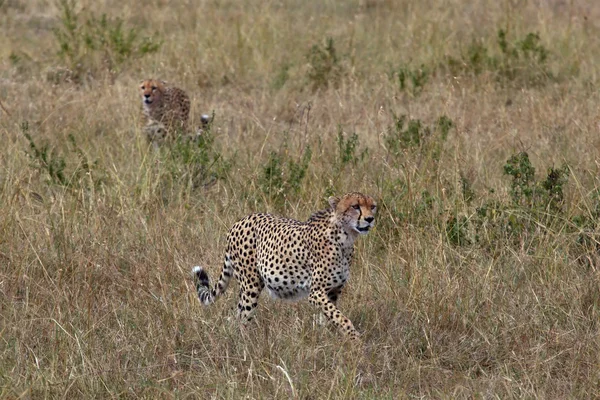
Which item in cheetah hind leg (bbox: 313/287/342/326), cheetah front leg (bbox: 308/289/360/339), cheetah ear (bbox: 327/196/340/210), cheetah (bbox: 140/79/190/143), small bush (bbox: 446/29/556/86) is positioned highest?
cheetah ear (bbox: 327/196/340/210)

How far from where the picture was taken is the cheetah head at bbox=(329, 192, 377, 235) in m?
4.24

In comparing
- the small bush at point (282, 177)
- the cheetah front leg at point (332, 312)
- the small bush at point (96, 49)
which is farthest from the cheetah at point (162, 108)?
the cheetah front leg at point (332, 312)

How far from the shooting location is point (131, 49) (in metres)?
8.41

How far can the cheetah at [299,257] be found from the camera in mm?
4285

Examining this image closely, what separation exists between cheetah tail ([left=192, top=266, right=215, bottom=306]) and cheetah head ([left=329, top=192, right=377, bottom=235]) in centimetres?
61

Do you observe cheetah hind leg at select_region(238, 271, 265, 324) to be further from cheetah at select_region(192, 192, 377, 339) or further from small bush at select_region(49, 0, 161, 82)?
small bush at select_region(49, 0, 161, 82)

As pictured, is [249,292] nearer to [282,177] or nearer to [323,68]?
[282,177]

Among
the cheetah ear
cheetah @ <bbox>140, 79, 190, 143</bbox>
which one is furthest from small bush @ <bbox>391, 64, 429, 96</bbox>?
the cheetah ear

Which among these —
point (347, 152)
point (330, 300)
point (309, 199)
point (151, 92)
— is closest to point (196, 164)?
point (309, 199)

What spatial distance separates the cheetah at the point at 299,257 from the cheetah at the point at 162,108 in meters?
2.56

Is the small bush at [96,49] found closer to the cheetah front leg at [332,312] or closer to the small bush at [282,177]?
the small bush at [282,177]

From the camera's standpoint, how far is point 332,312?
4.22m

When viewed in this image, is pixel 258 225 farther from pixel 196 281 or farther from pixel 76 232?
pixel 76 232

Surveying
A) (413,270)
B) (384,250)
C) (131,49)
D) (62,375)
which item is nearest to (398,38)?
(131,49)
